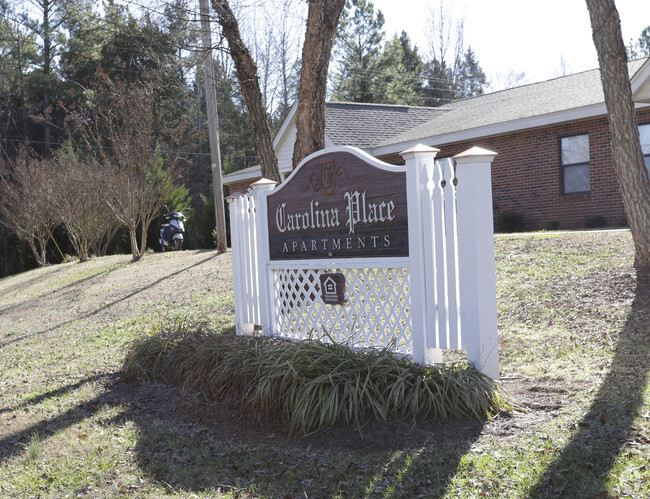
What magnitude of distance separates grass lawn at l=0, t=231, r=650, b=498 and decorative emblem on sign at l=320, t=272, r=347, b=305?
4.38 ft

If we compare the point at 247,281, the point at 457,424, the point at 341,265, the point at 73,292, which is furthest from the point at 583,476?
the point at 73,292

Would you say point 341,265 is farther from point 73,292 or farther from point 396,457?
point 73,292

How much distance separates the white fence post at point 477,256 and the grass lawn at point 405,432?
1.71ft

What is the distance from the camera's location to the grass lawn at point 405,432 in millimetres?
3770

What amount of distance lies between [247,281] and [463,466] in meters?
4.01

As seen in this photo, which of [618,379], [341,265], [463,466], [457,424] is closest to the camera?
[463,466]

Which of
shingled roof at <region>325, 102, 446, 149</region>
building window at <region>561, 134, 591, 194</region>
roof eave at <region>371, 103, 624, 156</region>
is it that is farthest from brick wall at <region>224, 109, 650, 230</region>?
shingled roof at <region>325, 102, 446, 149</region>

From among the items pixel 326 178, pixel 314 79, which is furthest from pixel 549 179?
pixel 326 178

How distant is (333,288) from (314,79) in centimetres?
362

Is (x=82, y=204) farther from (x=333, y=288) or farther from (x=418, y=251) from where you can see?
(x=418, y=251)

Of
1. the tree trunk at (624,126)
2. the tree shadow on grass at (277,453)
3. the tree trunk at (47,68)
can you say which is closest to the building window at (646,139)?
the tree trunk at (624,126)

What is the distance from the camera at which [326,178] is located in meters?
6.07

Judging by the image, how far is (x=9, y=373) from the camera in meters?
7.72

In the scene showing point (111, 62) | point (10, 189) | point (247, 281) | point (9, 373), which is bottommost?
point (9, 373)
